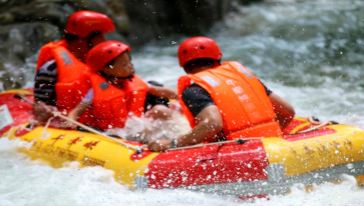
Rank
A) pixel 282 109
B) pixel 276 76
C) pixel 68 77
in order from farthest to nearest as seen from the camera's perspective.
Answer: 1. pixel 276 76
2. pixel 68 77
3. pixel 282 109

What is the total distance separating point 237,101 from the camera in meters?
4.40

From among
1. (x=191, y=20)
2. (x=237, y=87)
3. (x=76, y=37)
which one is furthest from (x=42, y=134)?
(x=191, y=20)

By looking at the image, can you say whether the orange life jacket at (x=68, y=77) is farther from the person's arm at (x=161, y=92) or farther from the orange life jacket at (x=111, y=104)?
the person's arm at (x=161, y=92)

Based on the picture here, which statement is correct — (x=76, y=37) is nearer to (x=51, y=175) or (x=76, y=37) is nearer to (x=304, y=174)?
(x=51, y=175)

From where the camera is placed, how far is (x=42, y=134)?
534 centimetres

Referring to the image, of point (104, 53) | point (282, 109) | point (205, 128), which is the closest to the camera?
point (205, 128)

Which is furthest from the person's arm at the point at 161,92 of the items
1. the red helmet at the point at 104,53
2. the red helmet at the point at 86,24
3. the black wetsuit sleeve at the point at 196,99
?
the black wetsuit sleeve at the point at 196,99

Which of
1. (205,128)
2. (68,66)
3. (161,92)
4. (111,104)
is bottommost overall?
(161,92)

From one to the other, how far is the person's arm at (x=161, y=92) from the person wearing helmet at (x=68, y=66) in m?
0.60

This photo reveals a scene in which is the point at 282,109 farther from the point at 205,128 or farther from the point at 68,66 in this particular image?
the point at 68,66

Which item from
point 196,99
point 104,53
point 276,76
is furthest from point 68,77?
point 276,76

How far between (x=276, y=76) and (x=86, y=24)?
4.42m

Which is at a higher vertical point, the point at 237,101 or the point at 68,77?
the point at 237,101

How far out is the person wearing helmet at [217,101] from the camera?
4.34m
